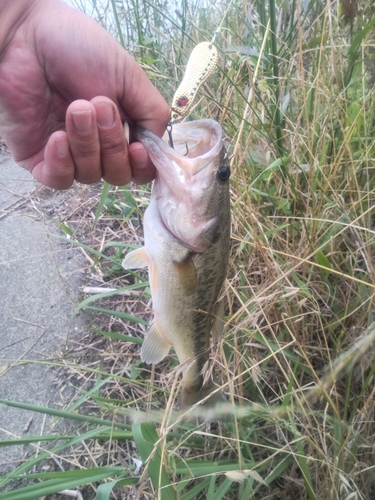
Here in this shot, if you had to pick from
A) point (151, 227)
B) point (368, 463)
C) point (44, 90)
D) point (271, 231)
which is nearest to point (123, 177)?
point (151, 227)

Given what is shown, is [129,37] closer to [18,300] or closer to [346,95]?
[346,95]

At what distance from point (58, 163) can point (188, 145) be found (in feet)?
1.41

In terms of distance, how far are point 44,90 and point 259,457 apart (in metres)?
Result: 1.62

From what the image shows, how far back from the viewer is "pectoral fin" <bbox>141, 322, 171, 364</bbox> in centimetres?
154

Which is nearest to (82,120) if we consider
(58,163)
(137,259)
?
(58,163)

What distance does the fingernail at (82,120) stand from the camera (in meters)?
1.18

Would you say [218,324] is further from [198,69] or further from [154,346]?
[198,69]

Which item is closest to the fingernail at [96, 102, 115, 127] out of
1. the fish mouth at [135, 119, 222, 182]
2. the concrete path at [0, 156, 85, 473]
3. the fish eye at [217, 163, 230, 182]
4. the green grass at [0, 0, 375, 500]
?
the fish mouth at [135, 119, 222, 182]

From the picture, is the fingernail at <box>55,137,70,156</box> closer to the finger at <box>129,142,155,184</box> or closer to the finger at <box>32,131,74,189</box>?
the finger at <box>32,131,74,189</box>

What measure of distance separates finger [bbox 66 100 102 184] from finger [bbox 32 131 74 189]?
0.02 meters

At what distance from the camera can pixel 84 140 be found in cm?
128

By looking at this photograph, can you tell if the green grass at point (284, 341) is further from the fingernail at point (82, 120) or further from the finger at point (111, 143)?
the fingernail at point (82, 120)

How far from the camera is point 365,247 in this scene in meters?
1.62

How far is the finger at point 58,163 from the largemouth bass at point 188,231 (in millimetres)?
242
